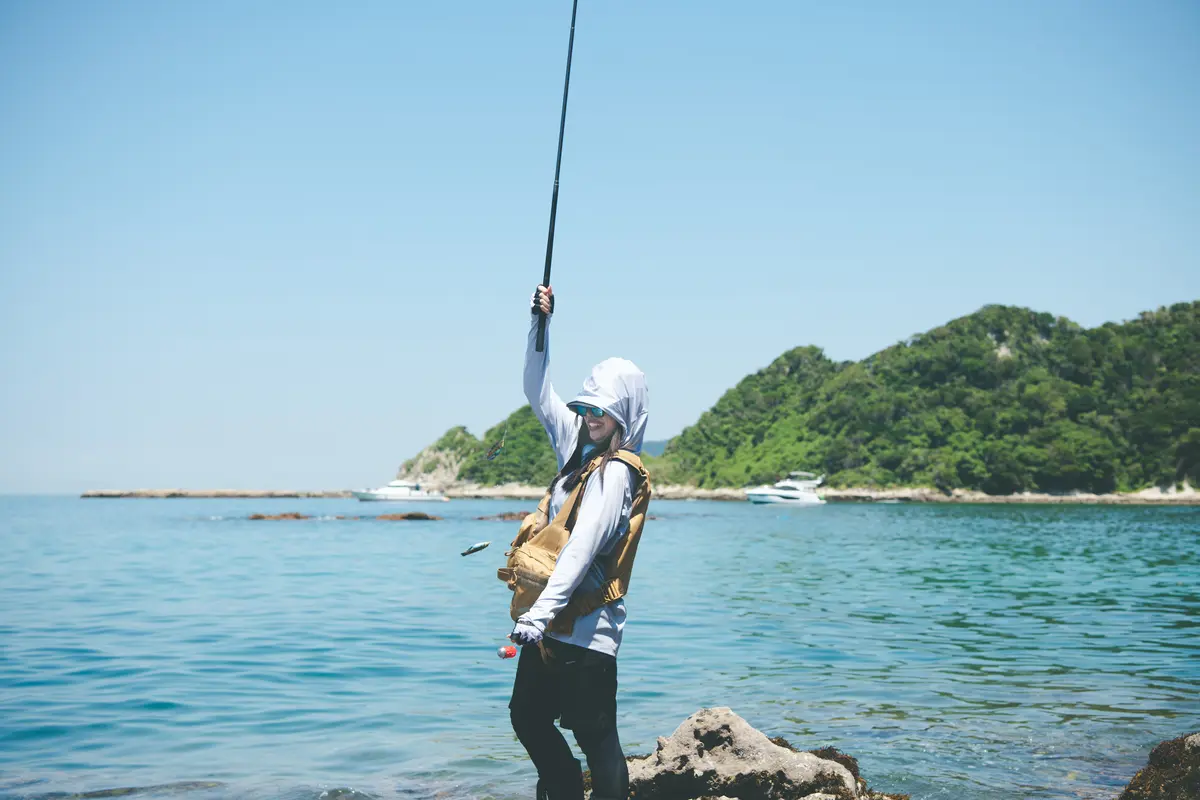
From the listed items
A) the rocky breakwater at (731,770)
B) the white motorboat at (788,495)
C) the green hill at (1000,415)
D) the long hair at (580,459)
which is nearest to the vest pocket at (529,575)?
the long hair at (580,459)

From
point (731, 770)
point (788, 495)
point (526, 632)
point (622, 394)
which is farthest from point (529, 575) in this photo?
point (788, 495)

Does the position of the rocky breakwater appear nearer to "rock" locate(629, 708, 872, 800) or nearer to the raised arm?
"rock" locate(629, 708, 872, 800)

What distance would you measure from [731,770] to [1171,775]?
9.04ft

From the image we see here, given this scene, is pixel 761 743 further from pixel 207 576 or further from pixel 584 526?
pixel 207 576

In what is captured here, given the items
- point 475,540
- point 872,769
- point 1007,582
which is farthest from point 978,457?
point 872,769

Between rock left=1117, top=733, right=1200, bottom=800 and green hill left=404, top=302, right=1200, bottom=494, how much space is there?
3809 inches

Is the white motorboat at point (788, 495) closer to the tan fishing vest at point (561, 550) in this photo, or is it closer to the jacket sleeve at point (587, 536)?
the tan fishing vest at point (561, 550)

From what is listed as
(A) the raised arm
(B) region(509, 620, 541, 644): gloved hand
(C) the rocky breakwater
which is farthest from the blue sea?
(B) region(509, 620, 541, 644): gloved hand

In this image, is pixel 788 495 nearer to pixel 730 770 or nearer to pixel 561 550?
pixel 730 770

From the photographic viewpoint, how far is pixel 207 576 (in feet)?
98.1

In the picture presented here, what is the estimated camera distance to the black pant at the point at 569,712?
411 centimetres

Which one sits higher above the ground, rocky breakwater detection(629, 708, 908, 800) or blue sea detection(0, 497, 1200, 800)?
rocky breakwater detection(629, 708, 908, 800)

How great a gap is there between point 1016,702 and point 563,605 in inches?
354

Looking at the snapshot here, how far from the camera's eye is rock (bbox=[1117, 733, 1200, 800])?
630cm
